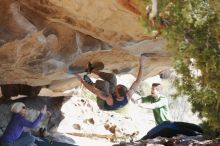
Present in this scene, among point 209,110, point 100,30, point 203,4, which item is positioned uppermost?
point 100,30

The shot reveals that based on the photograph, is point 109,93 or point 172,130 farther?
point 109,93

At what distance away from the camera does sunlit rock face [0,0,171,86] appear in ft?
27.6

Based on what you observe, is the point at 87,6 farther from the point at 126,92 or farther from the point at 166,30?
the point at 166,30

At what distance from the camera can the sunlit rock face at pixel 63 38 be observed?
27.6ft

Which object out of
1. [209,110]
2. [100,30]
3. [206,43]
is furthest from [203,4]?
[100,30]

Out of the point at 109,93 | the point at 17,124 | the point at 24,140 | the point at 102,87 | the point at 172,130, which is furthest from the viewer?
the point at 102,87

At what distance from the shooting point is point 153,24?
17.2 ft

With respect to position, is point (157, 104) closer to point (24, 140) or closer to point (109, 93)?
point (109, 93)

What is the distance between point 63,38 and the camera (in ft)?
31.4

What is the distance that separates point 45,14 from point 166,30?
13.7ft

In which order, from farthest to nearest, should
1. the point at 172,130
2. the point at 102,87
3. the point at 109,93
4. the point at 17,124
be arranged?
the point at 102,87, the point at 109,93, the point at 172,130, the point at 17,124

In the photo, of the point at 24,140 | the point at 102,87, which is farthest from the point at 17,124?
the point at 102,87

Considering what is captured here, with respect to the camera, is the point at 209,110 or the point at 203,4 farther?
the point at 209,110

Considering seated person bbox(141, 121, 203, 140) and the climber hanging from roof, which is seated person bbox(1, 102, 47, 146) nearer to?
the climber hanging from roof
